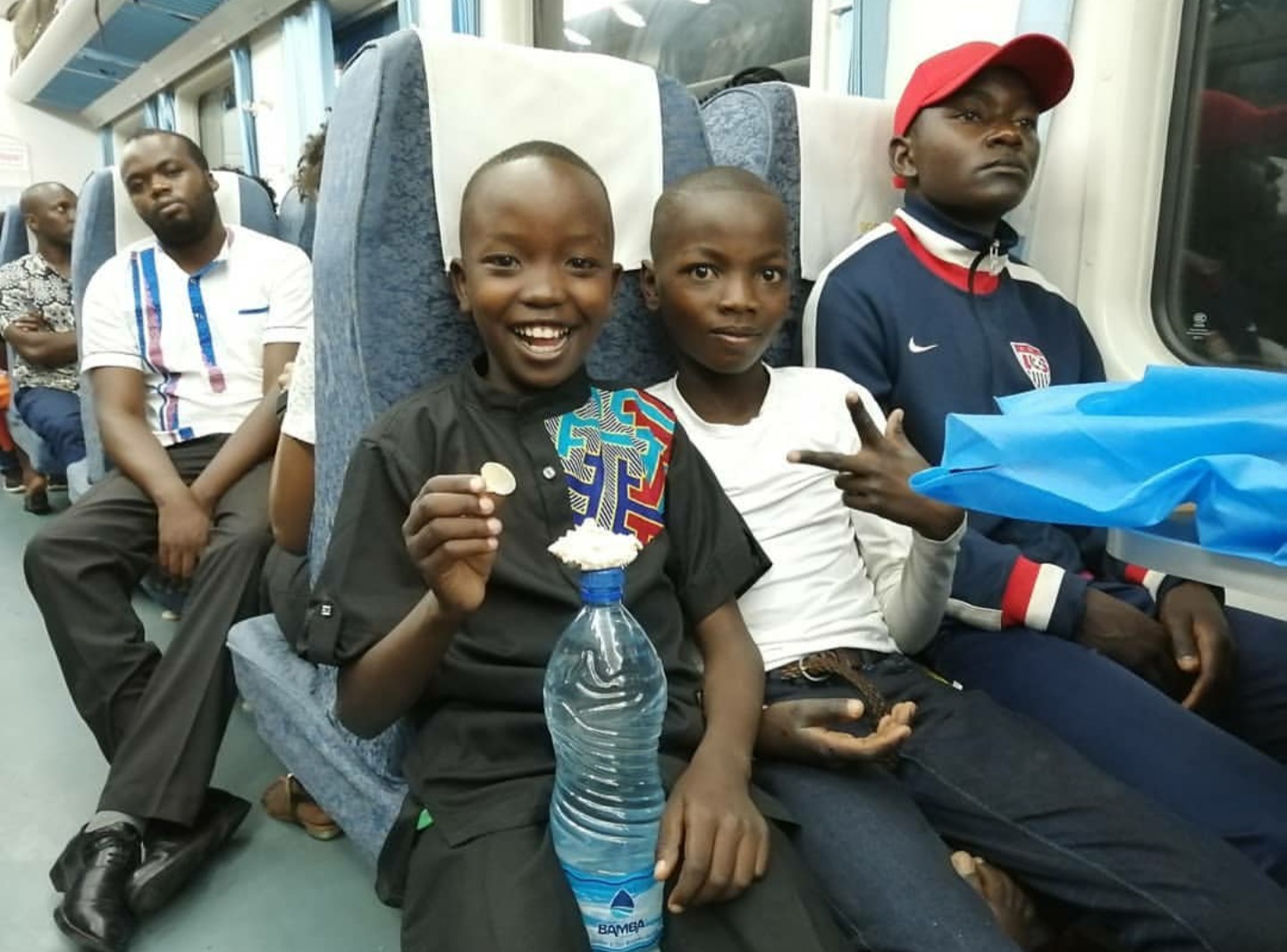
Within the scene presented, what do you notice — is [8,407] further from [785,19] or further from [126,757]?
[785,19]

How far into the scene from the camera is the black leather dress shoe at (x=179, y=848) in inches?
52.7

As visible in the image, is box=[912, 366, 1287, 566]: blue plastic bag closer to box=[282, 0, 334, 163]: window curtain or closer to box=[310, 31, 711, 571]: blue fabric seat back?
box=[310, 31, 711, 571]: blue fabric seat back

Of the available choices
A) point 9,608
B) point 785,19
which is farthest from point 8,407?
point 785,19

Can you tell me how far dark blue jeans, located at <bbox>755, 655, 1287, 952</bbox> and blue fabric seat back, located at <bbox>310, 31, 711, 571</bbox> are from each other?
1.96ft

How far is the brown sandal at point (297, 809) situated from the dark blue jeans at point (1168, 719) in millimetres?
1049

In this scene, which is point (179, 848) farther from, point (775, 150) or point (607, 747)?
point (775, 150)

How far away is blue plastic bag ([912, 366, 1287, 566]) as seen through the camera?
0.65 meters

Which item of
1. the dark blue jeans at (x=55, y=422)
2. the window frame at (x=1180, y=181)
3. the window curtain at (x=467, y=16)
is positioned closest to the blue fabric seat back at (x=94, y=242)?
the dark blue jeans at (x=55, y=422)

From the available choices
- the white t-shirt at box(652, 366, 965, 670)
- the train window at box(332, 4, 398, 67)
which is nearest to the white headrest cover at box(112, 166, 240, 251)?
the white t-shirt at box(652, 366, 965, 670)

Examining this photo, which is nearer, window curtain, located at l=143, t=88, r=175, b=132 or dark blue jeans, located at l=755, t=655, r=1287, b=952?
dark blue jeans, located at l=755, t=655, r=1287, b=952

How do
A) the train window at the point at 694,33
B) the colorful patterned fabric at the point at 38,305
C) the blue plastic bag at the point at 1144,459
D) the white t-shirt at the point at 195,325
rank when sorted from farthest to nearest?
1. the colorful patterned fabric at the point at 38,305
2. the train window at the point at 694,33
3. the white t-shirt at the point at 195,325
4. the blue plastic bag at the point at 1144,459

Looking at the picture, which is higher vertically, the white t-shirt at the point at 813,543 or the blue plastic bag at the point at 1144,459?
the blue plastic bag at the point at 1144,459

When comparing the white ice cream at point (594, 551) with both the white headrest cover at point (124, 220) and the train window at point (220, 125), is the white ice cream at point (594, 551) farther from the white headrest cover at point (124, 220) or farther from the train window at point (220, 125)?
the train window at point (220, 125)

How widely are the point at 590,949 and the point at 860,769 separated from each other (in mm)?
358
